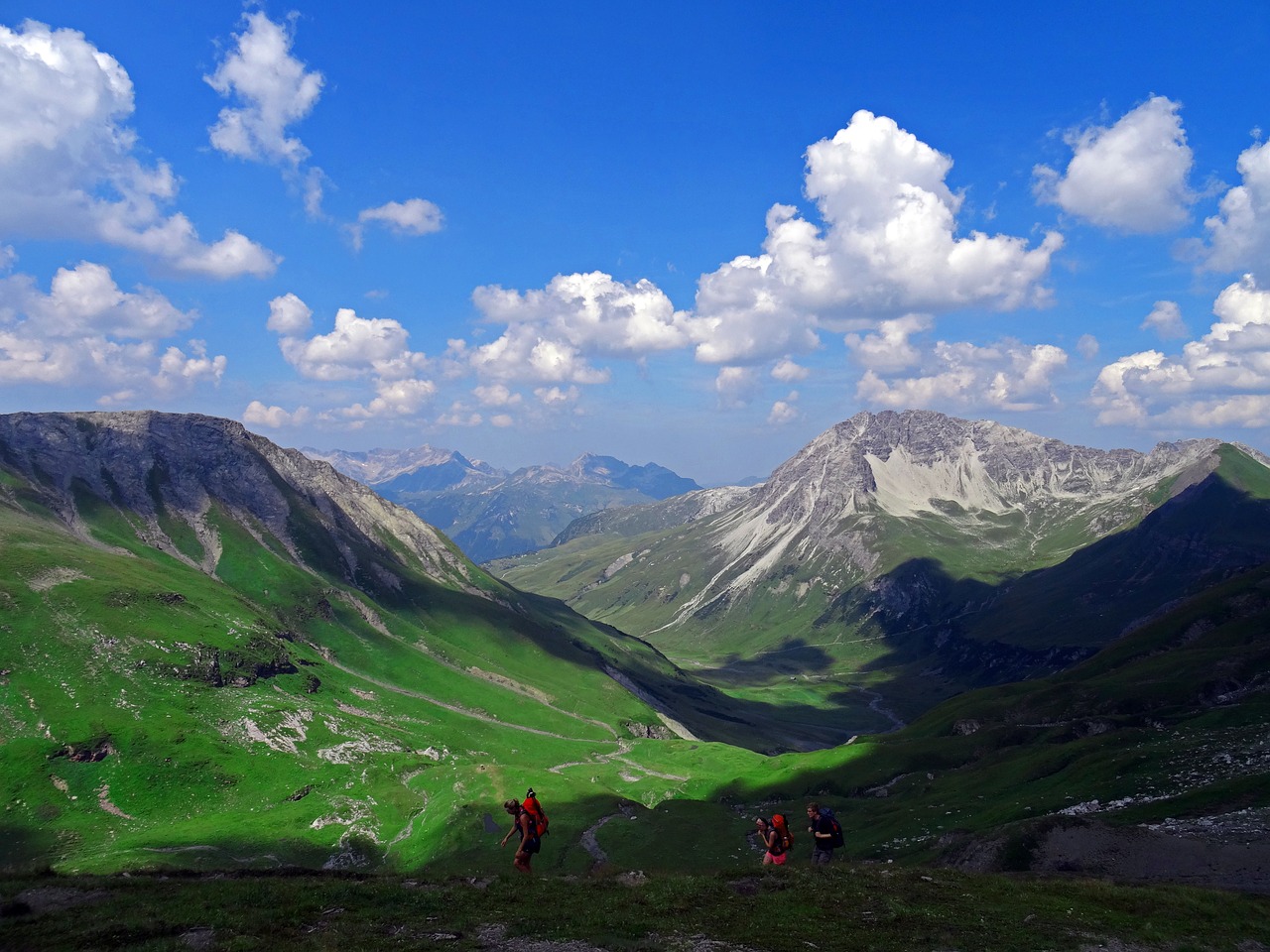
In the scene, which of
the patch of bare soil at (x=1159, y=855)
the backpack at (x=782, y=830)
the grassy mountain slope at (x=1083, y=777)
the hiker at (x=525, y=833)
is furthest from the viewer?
the grassy mountain slope at (x=1083, y=777)

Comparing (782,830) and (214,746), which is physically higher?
(782,830)

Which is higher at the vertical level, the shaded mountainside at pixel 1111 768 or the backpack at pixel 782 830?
the backpack at pixel 782 830

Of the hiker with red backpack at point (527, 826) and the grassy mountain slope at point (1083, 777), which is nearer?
the hiker with red backpack at point (527, 826)

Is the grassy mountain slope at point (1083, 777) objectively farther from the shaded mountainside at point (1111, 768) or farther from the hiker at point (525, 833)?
the hiker at point (525, 833)

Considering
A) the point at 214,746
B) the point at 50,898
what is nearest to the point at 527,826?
the point at 50,898

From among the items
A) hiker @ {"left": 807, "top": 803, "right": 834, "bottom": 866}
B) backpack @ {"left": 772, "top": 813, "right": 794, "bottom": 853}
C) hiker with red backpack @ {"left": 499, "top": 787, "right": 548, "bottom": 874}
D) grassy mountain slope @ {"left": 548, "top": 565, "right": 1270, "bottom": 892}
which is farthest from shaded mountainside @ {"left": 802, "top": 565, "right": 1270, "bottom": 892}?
hiker with red backpack @ {"left": 499, "top": 787, "right": 548, "bottom": 874}

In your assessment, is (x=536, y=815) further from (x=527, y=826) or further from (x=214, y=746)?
(x=214, y=746)

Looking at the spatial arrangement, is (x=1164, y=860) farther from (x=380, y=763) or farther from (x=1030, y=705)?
(x=380, y=763)

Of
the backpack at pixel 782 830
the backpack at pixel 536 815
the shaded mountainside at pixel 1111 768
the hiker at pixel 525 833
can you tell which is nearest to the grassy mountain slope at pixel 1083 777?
the shaded mountainside at pixel 1111 768

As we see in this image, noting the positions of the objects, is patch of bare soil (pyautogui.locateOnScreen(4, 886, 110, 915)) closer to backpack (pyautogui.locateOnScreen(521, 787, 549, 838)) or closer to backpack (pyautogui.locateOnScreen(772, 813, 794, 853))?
backpack (pyautogui.locateOnScreen(521, 787, 549, 838))

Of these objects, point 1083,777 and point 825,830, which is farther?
point 1083,777

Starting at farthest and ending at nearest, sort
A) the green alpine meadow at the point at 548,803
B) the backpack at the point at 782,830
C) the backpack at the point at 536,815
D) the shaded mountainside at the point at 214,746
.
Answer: the shaded mountainside at the point at 214,746, the backpack at the point at 782,830, the backpack at the point at 536,815, the green alpine meadow at the point at 548,803

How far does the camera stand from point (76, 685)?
419ft

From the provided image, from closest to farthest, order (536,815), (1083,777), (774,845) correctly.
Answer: (536,815), (774,845), (1083,777)
